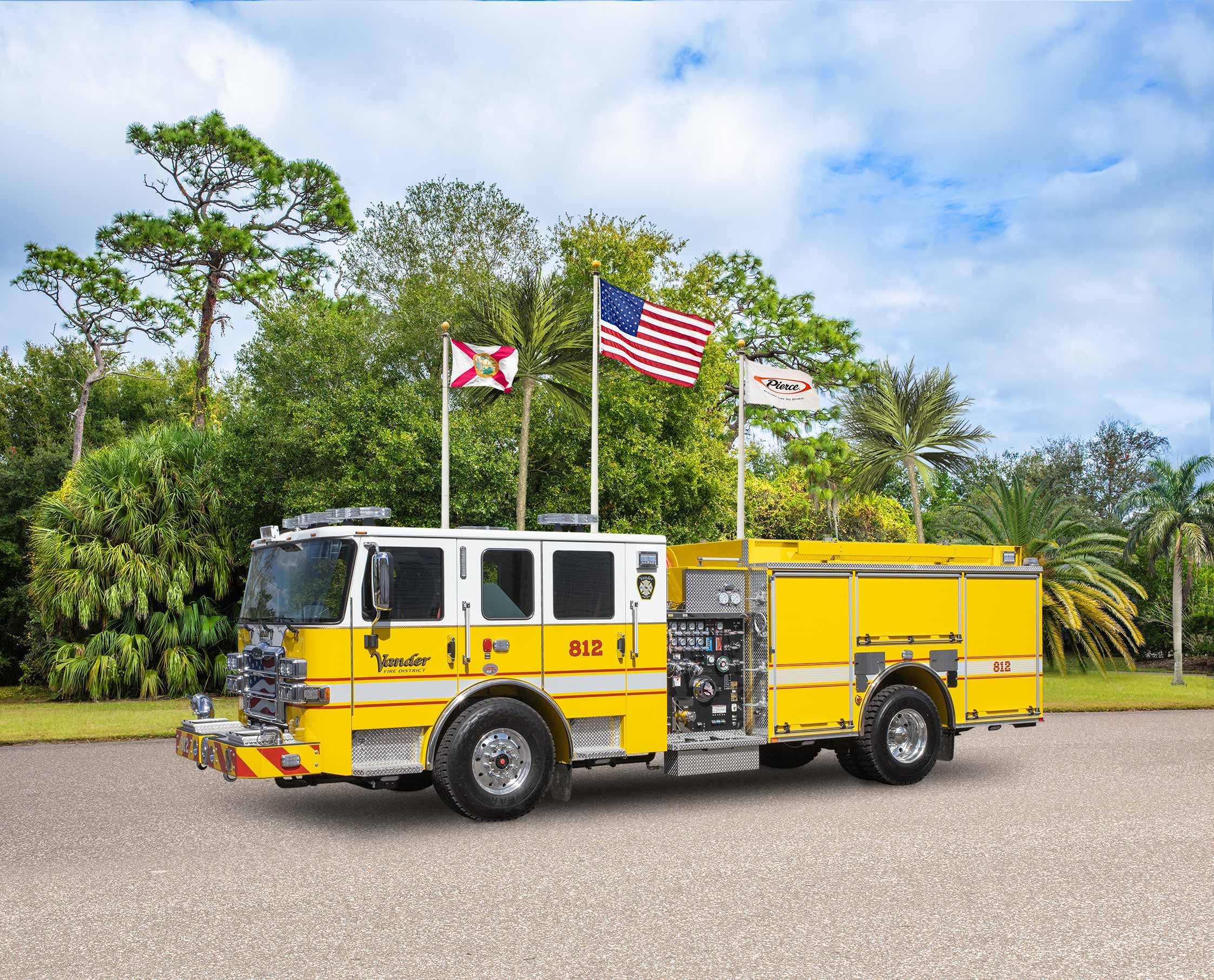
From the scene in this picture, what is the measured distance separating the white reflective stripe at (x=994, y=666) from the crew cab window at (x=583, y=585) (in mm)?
4194

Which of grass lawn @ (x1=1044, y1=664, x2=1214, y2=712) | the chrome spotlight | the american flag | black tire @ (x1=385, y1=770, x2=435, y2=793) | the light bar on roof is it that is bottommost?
grass lawn @ (x1=1044, y1=664, x2=1214, y2=712)

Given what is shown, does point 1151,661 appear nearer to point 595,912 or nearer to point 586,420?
point 586,420

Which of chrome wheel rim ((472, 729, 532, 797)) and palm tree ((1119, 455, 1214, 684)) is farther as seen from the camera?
palm tree ((1119, 455, 1214, 684))

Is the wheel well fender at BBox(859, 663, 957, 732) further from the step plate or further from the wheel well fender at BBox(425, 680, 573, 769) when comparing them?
the wheel well fender at BBox(425, 680, 573, 769)

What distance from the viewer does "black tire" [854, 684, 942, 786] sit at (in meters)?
11.1

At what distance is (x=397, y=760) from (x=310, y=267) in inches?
1315

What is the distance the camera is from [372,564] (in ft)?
28.9

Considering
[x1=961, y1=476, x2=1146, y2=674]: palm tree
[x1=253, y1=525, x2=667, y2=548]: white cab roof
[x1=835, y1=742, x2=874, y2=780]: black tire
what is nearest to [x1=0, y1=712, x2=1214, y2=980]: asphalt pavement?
[x1=835, y1=742, x2=874, y2=780]: black tire

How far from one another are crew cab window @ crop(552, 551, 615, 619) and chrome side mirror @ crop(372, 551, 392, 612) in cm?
153

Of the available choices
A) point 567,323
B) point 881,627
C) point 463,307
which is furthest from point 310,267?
point 881,627

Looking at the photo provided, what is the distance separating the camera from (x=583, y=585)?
984 centimetres

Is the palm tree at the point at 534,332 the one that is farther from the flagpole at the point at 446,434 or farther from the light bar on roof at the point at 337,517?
the light bar on roof at the point at 337,517

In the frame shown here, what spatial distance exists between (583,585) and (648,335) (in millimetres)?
8230

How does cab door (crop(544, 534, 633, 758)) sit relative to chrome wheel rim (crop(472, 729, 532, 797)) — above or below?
above
